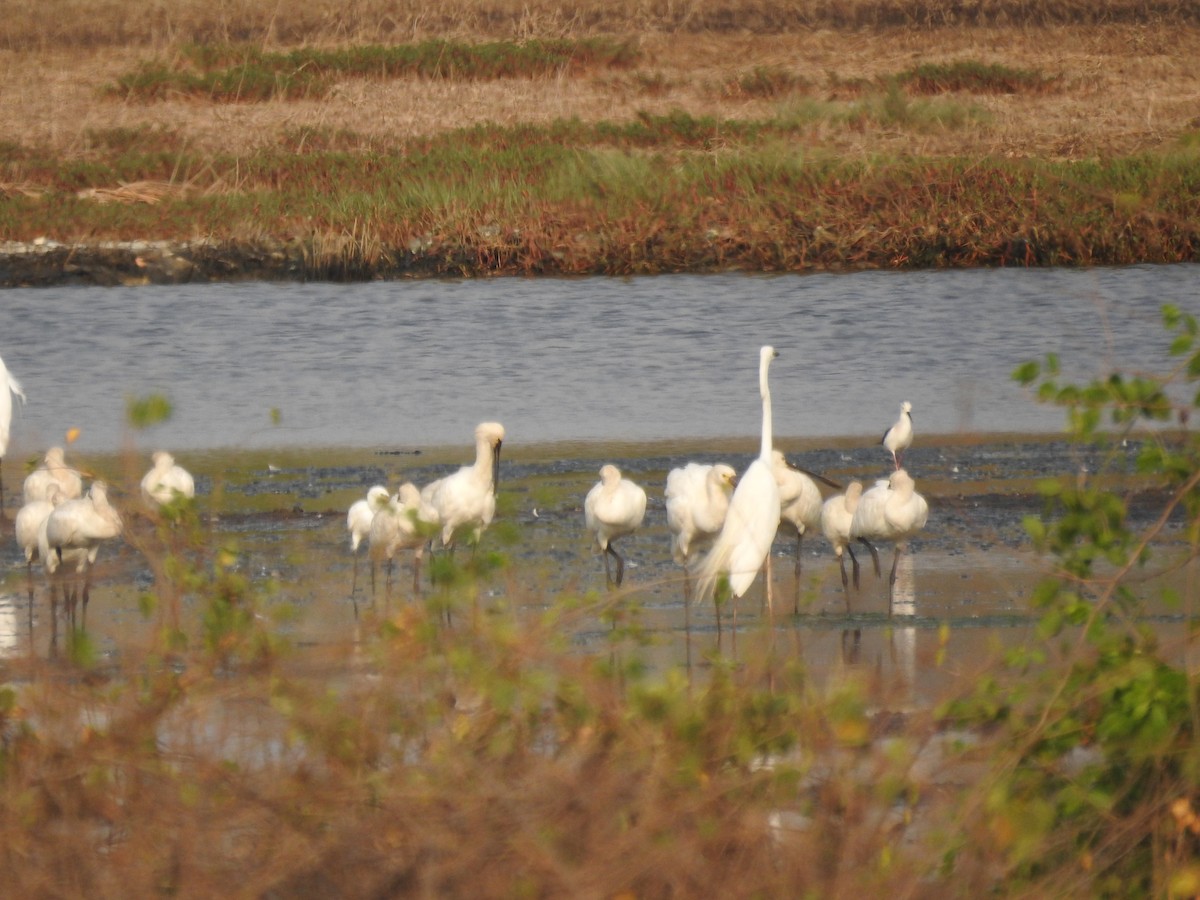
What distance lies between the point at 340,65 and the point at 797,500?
24.9 metres

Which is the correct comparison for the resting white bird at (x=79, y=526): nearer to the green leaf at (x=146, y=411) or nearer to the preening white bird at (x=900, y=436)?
the green leaf at (x=146, y=411)

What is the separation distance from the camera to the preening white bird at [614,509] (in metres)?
8.81

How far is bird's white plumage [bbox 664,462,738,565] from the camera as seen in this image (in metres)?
8.55

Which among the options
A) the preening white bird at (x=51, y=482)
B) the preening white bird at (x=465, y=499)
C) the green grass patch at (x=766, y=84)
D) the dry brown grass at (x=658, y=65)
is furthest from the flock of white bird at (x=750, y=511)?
the green grass patch at (x=766, y=84)

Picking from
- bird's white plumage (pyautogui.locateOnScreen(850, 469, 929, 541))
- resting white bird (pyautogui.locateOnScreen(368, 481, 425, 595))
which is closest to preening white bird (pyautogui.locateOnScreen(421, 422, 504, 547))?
resting white bird (pyautogui.locateOnScreen(368, 481, 425, 595))

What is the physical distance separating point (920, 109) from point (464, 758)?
2427 cm

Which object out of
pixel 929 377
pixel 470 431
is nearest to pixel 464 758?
pixel 470 431

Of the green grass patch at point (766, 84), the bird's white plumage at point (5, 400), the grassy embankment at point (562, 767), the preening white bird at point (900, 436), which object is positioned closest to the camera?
the grassy embankment at point (562, 767)

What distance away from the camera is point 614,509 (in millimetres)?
8812

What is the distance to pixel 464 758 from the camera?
339cm

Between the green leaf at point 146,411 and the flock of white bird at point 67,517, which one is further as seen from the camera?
the flock of white bird at point 67,517

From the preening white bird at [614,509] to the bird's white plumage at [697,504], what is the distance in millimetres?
166

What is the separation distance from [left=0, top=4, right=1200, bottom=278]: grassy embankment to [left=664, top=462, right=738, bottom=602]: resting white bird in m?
9.22

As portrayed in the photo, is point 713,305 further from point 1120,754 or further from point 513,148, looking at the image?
point 1120,754
